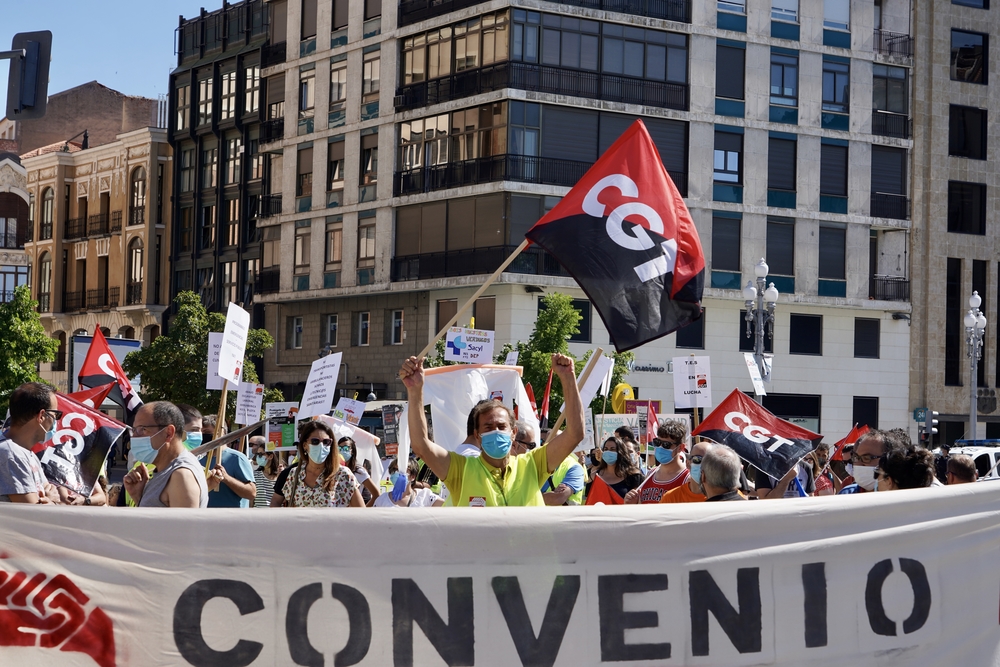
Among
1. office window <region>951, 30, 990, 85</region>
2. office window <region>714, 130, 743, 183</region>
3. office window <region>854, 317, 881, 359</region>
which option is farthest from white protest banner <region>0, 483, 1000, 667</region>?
office window <region>951, 30, 990, 85</region>

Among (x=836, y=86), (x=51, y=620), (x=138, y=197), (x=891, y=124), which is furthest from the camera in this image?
(x=138, y=197)

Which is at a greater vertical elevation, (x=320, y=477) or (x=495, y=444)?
(x=495, y=444)

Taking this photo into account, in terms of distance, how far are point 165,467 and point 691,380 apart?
14.4 meters

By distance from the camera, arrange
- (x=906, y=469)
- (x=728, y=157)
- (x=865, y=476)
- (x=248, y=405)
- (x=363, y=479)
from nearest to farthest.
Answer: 1. (x=906, y=469)
2. (x=865, y=476)
3. (x=363, y=479)
4. (x=248, y=405)
5. (x=728, y=157)

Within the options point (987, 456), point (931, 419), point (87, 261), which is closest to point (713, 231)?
point (931, 419)

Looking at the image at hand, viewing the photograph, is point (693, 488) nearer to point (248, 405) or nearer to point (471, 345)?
point (248, 405)

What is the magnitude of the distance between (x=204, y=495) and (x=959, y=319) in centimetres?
4460

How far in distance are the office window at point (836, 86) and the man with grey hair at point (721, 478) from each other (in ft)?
130

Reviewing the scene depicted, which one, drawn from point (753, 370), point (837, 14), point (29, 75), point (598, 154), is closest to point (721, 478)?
point (29, 75)

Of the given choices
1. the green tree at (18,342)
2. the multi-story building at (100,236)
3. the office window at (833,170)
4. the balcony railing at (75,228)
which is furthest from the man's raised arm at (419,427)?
the balcony railing at (75,228)

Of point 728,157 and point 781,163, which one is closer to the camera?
point 728,157

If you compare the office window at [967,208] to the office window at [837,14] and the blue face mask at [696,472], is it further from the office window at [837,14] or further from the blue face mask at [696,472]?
the blue face mask at [696,472]

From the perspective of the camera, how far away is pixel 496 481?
21.9 ft

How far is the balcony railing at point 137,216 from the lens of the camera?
196ft
